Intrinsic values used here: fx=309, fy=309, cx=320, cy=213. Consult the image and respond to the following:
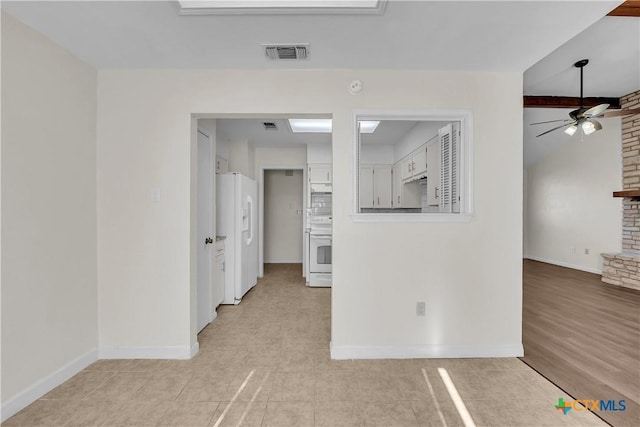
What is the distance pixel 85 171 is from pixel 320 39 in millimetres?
2044

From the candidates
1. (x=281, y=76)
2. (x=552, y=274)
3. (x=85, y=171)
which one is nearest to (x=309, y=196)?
(x=281, y=76)

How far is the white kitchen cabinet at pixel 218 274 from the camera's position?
3.67 metres

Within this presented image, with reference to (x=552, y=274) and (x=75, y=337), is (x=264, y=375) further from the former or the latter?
(x=552, y=274)

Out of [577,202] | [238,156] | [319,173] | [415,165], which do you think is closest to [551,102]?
[415,165]

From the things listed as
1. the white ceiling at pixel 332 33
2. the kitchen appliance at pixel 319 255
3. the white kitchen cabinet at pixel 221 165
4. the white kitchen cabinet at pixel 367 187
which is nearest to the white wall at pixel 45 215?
the white ceiling at pixel 332 33

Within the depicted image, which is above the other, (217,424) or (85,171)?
(85,171)

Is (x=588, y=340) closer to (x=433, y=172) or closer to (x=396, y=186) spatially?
(x=433, y=172)

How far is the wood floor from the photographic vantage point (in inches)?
81.3

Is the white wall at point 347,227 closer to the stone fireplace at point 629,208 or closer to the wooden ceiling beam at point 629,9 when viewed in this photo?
the wooden ceiling beam at point 629,9

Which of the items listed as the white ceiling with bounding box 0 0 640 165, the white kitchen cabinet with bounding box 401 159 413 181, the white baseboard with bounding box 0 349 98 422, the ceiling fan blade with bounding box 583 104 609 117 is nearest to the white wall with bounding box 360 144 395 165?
the white kitchen cabinet with bounding box 401 159 413 181

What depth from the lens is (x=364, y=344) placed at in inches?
101

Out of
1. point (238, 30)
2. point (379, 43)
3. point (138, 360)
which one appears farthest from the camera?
point (138, 360)

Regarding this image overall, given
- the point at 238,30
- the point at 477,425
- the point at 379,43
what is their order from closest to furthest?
the point at 477,425, the point at 238,30, the point at 379,43

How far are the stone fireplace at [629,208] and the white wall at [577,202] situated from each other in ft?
0.50
